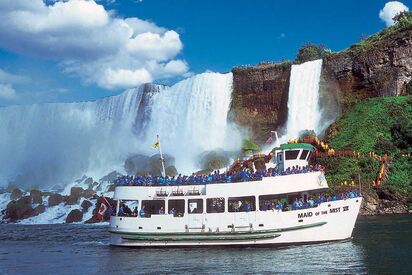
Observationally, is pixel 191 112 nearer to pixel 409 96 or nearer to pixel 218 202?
pixel 409 96

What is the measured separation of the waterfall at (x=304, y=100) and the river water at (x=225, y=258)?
27839mm

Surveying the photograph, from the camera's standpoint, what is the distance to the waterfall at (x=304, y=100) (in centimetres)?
5834

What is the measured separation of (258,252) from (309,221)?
3.00 metres

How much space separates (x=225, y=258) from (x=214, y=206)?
4.01 meters

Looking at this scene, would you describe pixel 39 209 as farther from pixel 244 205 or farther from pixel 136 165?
pixel 244 205

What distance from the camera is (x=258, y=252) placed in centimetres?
2372

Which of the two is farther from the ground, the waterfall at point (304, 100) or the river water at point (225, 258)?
the waterfall at point (304, 100)

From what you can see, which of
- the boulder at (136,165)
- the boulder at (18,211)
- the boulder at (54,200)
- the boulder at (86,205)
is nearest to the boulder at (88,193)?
the boulder at (54,200)

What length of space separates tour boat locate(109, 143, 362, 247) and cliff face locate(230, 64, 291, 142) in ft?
123

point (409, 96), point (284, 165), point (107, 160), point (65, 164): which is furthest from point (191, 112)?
point (284, 165)

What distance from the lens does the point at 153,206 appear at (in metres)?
27.0

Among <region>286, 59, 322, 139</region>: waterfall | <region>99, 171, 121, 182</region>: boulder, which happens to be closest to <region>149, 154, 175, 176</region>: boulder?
<region>99, 171, 121, 182</region>: boulder

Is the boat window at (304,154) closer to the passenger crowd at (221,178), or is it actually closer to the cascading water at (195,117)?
the passenger crowd at (221,178)

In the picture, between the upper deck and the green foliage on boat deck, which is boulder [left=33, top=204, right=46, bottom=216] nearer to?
the green foliage on boat deck
